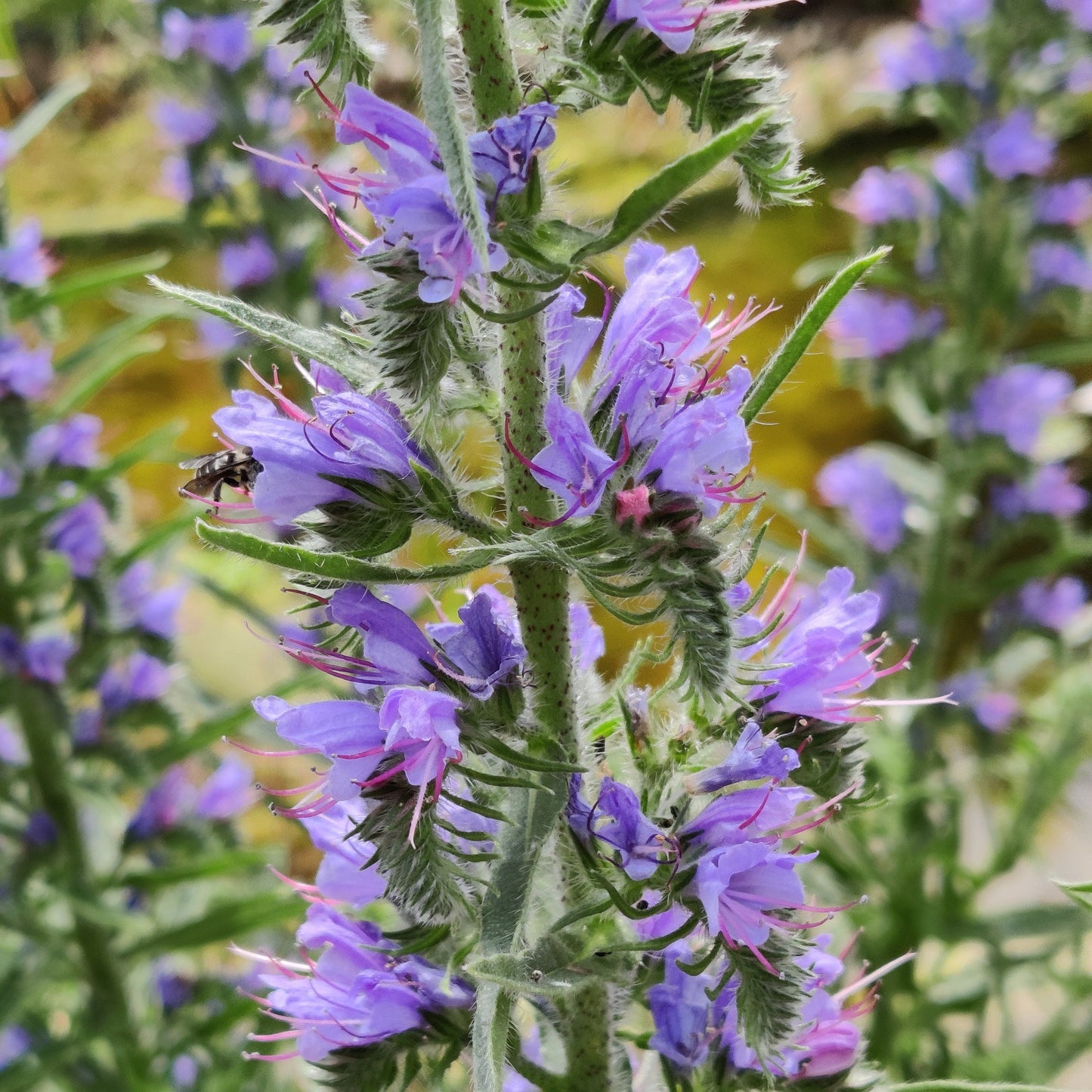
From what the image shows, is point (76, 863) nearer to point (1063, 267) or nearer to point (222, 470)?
point (222, 470)

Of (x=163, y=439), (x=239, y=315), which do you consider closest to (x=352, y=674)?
(x=239, y=315)

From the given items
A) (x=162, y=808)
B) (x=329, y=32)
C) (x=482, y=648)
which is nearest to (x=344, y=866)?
(x=482, y=648)

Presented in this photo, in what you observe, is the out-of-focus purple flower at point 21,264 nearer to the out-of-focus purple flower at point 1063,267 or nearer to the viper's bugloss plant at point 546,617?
the viper's bugloss plant at point 546,617

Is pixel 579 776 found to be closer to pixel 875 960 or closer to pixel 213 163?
pixel 875 960

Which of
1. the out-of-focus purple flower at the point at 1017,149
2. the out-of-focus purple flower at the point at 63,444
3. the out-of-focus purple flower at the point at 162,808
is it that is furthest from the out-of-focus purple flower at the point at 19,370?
the out-of-focus purple flower at the point at 1017,149

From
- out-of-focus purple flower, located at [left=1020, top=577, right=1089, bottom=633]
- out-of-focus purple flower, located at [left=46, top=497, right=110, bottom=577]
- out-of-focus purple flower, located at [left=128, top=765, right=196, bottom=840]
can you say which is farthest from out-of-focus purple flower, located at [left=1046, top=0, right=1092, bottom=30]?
out-of-focus purple flower, located at [left=128, top=765, right=196, bottom=840]

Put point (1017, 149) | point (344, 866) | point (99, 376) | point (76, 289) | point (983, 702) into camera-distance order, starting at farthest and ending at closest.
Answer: point (983, 702) < point (1017, 149) < point (99, 376) < point (76, 289) < point (344, 866)

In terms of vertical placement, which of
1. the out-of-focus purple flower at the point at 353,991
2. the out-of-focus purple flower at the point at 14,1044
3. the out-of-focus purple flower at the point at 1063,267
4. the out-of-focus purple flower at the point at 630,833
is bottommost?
the out-of-focus purple flower at the point at 14,1044

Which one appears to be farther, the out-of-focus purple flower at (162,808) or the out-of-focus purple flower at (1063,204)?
the out-of-focus purple flower at (1063,204)
